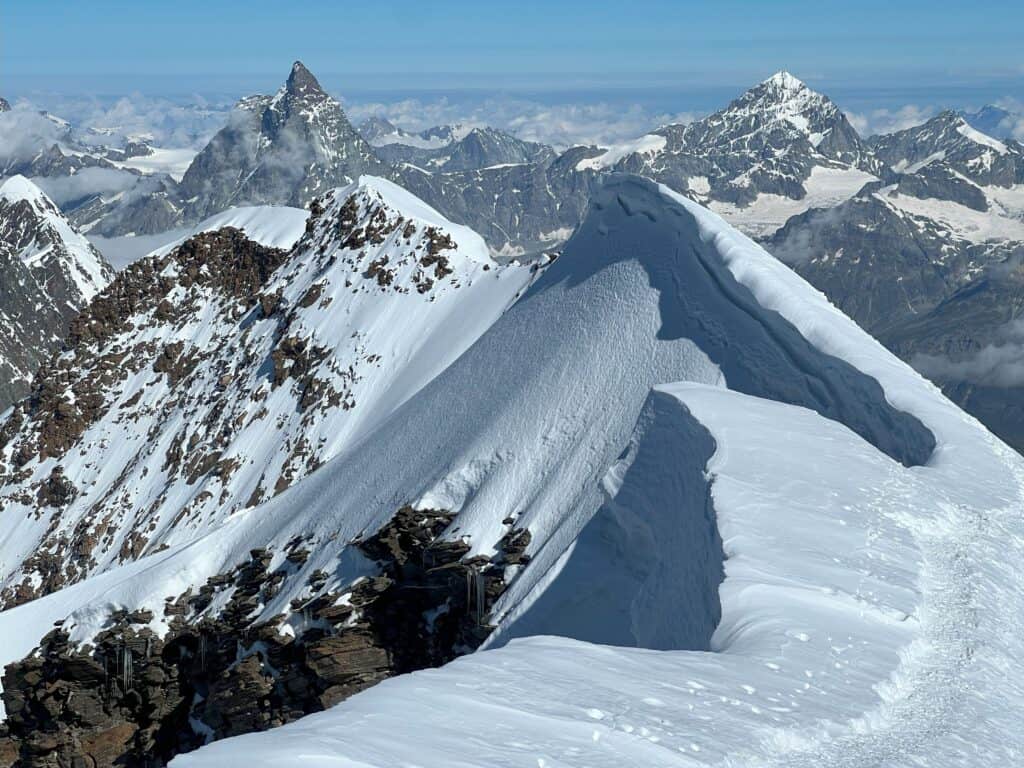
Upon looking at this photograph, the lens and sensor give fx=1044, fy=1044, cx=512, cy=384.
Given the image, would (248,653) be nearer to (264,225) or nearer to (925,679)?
(925,679)

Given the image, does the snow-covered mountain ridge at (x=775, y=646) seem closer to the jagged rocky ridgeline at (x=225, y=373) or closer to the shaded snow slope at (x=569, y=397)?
the shaded snow slope at (x=569, y=397)

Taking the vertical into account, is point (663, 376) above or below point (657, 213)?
below

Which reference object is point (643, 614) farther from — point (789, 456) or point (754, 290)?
point (754, 290)

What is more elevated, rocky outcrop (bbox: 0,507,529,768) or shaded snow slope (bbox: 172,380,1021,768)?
shaded snow slope (bbox: 172,380,1021,768)

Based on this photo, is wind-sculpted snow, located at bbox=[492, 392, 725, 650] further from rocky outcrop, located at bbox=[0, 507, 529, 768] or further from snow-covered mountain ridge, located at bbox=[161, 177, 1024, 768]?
rocky outcrop, located at bbox=[0, 507, 529, 768]

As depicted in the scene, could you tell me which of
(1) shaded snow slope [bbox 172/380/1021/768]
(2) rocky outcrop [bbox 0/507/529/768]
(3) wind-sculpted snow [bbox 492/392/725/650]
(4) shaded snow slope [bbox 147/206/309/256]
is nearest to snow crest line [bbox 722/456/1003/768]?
(1) shaded snow slope [bbox 172/380/1021/768]

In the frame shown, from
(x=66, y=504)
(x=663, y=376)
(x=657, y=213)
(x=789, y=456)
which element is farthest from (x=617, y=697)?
(x=66, y=504)
